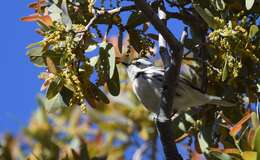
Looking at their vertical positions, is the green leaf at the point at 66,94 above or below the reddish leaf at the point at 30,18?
below

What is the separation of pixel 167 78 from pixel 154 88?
1357 mm

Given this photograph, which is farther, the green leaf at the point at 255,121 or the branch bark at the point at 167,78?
the branch bark at the point at 167,78

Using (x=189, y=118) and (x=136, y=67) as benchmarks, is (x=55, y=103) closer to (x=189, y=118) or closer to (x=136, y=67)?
(x=189, y=118)

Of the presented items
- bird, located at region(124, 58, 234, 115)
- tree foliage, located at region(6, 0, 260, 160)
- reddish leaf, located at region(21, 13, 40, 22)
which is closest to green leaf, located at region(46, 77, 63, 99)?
tree foliage, located at region(6, 0, 260, 160)

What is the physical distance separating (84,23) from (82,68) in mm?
195

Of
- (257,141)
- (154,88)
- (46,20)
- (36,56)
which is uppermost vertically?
(46,20)

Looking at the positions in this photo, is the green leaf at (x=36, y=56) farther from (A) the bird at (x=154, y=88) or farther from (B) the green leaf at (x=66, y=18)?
(A) the bird at (x=154, y=88)

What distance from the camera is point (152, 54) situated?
270cm

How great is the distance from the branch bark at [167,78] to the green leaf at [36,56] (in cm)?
42

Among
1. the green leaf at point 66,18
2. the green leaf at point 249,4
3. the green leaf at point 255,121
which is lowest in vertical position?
the green leaf at point 255,121

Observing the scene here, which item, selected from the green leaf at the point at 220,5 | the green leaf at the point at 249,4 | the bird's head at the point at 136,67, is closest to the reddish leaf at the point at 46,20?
the green leaf at the point at 220,5

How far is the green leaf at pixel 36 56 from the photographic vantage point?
8.55 feet

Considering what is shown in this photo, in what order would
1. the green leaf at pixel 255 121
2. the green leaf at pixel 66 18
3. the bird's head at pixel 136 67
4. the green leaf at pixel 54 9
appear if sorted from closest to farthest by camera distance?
the green leaf at pixel 255 121, the green leaf at pixel 66 18, the green leaf at pixel 54 9, the bird's head at pixel 136 67

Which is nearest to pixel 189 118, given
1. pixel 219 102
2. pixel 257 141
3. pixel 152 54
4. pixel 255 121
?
pixel 219 102
